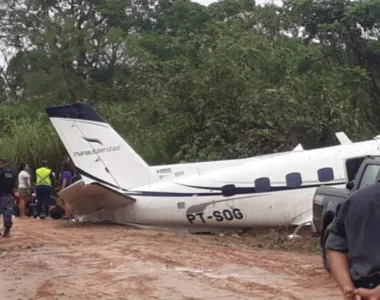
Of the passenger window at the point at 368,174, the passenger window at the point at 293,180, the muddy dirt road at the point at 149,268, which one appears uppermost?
the passenger window at the point at 368,174

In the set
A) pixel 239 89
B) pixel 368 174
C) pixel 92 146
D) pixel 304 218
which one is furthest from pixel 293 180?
pixel 239 89

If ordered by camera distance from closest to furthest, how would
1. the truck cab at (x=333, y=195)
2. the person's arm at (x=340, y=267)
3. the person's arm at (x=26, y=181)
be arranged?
the person's arm at (x=340, y=267) < the truck cab at (x=333, y=195) < the person's arm at (x=26, y=181)

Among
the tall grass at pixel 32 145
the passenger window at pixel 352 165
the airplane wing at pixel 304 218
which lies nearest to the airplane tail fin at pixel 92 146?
the airplane wing at pixel 304 218

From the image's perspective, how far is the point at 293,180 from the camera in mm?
17188

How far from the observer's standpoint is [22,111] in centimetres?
3775

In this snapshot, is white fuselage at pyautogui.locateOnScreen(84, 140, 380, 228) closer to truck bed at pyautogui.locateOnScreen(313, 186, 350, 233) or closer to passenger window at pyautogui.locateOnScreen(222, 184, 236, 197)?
passenger window at pyautogui.locateOnScreen(222, 184, 236, 197)

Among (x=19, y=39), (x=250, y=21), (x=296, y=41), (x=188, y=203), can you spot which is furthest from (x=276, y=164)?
(x=19, y=39)

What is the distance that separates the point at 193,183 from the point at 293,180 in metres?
2.14

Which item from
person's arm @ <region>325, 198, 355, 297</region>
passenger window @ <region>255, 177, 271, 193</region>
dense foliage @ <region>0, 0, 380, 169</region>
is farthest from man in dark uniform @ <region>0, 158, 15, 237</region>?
person's arm @ <region>325, 198, 355, 297</region>

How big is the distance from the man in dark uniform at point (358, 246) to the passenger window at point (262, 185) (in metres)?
13.0

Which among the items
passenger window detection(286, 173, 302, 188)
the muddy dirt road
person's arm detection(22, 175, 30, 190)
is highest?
person's arm detection(22, 175, 30, 190)

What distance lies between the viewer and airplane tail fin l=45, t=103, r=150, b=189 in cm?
1966

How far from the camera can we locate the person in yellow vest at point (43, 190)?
23.5 meters

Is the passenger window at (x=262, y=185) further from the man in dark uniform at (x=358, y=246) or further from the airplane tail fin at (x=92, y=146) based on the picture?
the man in dark uniform at (x=358, y=246)
